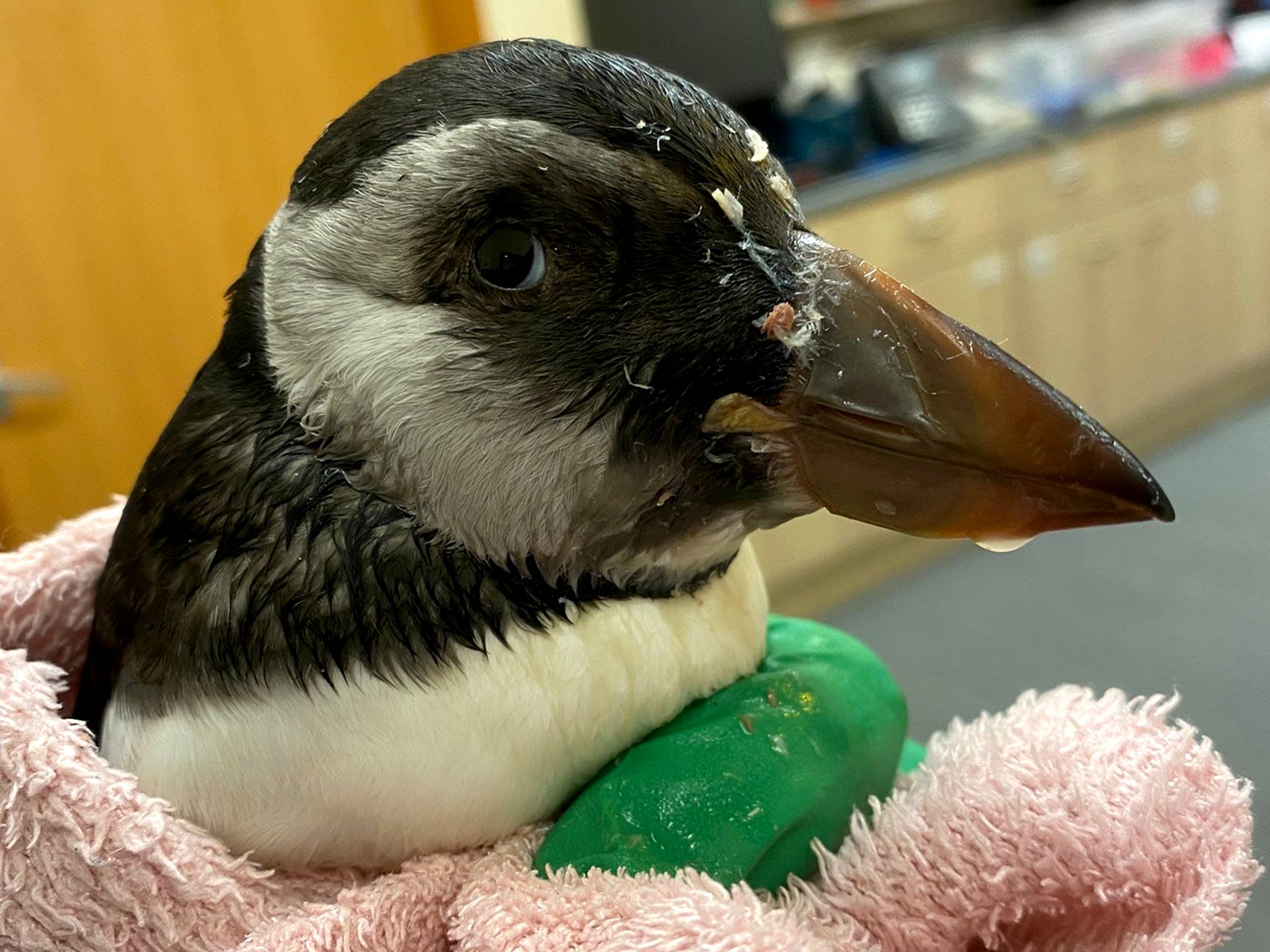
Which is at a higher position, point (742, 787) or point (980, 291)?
point (742, 787)

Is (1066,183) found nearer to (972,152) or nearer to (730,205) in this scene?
(972,152)

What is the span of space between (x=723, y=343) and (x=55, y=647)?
344 mm

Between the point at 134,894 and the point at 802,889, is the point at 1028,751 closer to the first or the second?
the point at 802,889

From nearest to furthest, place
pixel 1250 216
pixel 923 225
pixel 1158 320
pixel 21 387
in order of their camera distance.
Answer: pixel 21 387, pixel 923 225, pixel 1158 320, pixel 1250 216

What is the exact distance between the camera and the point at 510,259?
0.34 metres

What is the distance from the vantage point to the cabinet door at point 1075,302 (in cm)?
212

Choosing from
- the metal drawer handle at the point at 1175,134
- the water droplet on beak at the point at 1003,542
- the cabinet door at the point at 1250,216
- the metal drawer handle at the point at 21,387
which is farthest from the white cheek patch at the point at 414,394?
the cabinet door at the point at 1250,216

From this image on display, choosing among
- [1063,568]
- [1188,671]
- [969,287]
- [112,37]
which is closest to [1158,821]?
[1188,671]

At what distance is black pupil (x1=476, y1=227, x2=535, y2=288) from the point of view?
338 mm

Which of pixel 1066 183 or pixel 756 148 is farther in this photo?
pixel 1066 183

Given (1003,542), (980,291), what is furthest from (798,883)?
(980,291)

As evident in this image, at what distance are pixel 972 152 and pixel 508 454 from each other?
74.3 inches

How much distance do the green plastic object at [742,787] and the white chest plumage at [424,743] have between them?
0.02m

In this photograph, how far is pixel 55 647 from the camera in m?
0.48
